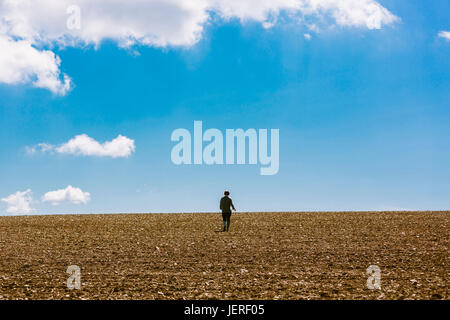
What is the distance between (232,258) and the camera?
18.2 metres

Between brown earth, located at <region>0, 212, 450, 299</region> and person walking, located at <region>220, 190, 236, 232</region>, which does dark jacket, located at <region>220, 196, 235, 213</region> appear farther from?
brown earth, located at <region>0, 212, 450, 299</region>

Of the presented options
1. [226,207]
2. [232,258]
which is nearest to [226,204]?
[226,207]

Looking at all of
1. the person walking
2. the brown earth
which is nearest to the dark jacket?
the person walking

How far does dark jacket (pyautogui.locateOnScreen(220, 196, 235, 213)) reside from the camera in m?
26.3

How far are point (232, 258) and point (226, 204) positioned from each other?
8251 millimetres

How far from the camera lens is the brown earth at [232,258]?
13.2 metres

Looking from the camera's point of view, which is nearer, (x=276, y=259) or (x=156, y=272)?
(x=156, y=272)

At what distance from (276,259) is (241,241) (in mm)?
4639

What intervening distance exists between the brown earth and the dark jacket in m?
1.58

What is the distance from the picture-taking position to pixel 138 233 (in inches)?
1046

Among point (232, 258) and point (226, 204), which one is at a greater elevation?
point (226, 204)

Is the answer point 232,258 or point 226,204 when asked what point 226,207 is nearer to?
point 226,204
